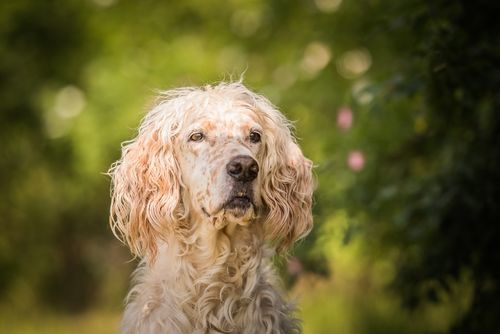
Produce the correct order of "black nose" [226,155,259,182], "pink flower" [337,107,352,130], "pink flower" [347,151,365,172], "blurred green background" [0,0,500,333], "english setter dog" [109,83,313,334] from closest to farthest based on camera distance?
1. "black nose" [226,155,259,182]
2. "english setter dog" [109,83,313,334]
3. "blurred green background" [0,0,500,333]
4. "pink flower" [347,151,365,172]
5. "pink flower" [337,107,352,130]

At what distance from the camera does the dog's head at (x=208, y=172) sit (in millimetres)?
3586

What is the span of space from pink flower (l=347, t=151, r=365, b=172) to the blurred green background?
0.04 ft

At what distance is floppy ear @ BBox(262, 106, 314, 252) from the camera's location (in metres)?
3.83

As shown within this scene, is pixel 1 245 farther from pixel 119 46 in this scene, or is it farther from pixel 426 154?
pixel 426 154

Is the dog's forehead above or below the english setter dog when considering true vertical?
above

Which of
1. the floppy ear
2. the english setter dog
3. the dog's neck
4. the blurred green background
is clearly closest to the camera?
the english setter dog

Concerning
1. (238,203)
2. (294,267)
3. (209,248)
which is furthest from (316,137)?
(238,203)

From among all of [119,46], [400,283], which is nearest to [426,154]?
[400,283]

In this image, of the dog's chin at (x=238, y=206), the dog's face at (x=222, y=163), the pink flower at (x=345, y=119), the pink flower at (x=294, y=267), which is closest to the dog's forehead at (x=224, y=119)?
the dog's face at (x=222, y=163)

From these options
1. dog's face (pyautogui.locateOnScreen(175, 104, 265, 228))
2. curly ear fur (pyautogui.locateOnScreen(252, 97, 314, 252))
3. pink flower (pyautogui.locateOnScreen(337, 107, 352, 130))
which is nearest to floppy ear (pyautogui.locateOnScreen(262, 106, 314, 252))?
curly ear fur (pyautogui.locateOnScreen(252, 97, 314, 252))

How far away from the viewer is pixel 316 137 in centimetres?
679

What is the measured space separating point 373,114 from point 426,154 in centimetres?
163

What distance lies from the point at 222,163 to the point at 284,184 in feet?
1.67

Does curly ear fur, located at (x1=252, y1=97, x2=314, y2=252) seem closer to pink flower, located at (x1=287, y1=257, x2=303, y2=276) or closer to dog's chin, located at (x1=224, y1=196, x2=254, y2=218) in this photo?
dog's chin, located at (x1=224, y1=196, x2=254, y2=218)
